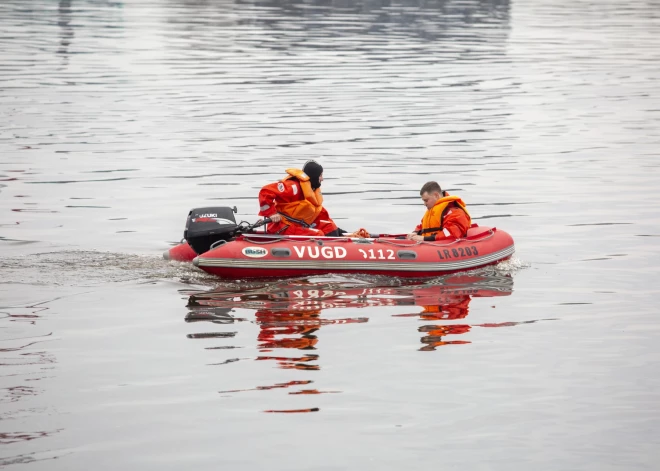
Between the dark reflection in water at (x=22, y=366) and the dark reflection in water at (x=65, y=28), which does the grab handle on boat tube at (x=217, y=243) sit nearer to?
the dark reflection in water at (x=22, y=366)

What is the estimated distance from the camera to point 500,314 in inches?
452

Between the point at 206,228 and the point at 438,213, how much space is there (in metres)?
2.88

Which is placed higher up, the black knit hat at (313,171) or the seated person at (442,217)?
the black knit hat at (313,171)

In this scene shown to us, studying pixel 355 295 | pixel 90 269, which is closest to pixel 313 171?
pixel 355 295

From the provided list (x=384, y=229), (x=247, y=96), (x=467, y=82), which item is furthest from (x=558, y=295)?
(x=467, y=82)

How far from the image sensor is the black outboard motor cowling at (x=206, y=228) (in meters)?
12.7

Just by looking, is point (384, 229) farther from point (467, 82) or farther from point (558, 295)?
point (467, 82)

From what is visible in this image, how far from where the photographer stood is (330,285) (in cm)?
1253

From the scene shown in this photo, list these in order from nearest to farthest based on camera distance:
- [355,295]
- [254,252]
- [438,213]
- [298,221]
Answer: [355,295]
[254,252]
[298,221]
[438,213]

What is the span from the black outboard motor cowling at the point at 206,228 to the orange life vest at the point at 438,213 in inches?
94.9

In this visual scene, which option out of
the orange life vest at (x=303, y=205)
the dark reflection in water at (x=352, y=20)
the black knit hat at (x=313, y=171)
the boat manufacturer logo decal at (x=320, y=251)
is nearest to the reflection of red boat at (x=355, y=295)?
the boat manufacturer logo decal at (x=320, y=251)

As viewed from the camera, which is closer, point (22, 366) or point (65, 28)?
point (22, 366)

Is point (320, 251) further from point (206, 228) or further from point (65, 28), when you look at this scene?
point (65, 28)

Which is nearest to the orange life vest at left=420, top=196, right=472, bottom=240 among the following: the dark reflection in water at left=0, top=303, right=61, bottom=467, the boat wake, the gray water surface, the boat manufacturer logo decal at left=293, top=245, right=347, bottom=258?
the gray water surface
